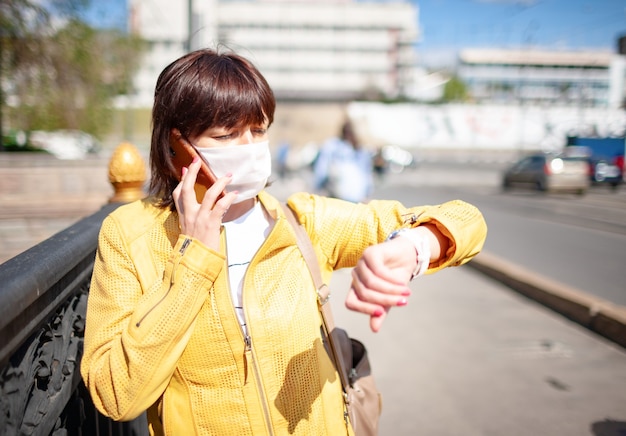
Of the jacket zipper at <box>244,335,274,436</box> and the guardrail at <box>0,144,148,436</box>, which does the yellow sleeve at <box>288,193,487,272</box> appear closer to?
the jacket zipper at <box>244,335,274,436</box>

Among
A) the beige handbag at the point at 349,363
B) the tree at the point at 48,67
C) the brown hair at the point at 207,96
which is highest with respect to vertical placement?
the tree at the point at 48,67

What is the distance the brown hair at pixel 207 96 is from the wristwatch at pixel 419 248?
0.57 meters

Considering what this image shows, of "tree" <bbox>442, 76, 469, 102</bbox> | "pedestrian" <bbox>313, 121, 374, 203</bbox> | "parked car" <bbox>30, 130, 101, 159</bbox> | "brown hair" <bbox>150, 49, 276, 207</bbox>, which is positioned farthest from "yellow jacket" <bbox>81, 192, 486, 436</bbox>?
"tree" <bbox>442, 76, 469, 102</bbox>

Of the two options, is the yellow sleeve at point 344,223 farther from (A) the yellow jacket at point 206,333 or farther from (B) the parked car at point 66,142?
(B) the parked car at point 66,142

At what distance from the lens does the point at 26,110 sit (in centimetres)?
1091

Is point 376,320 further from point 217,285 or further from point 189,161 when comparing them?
point 189,161

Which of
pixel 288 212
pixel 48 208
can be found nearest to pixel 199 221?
pixel 288 212

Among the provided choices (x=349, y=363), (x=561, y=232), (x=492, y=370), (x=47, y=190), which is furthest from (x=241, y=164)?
(x=561, y=232)

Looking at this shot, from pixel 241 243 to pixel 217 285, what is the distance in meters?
0.18

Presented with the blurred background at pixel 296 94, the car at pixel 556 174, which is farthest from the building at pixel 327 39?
the car at pixel 556 174

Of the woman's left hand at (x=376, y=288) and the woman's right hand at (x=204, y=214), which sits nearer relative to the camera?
the woman's left hand at (x=376, y=288)

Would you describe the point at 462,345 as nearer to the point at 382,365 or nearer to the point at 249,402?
the point at 382,365

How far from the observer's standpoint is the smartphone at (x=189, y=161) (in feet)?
4.91

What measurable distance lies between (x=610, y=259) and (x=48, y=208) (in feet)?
25.9
